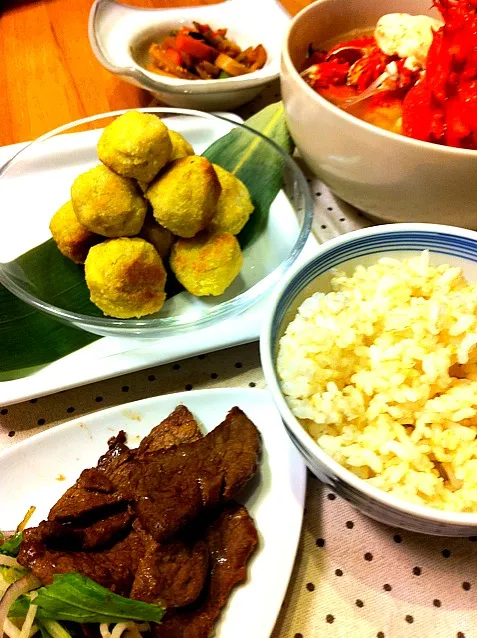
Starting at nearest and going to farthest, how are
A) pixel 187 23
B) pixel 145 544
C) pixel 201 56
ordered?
1. pixel 145 544
2. pixel 201 56
3. pixel 187 23

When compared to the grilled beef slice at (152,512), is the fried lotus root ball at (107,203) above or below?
above

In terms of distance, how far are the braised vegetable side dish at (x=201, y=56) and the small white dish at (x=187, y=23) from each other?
1.7 inches

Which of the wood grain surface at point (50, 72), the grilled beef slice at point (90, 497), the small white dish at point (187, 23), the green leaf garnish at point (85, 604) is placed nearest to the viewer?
the green leaf garnish at point (85, 604)

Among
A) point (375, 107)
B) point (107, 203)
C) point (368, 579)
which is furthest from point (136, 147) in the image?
point (368, 579)

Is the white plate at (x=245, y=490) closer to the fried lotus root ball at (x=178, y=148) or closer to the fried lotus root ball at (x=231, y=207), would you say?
the fried lotus root ball at (x=231, y=207)

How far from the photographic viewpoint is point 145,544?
825mm

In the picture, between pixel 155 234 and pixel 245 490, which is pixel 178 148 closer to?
pixel 155 234

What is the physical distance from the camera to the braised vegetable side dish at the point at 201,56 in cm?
158

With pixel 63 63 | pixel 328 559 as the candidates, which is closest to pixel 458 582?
pixel 328 559

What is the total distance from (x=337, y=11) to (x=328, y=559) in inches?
44.7

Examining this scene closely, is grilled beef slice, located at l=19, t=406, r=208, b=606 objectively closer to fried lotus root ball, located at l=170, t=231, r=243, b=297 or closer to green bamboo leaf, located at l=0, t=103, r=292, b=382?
green bamboo leaf, located at l=0, t=103, r=292, b=382

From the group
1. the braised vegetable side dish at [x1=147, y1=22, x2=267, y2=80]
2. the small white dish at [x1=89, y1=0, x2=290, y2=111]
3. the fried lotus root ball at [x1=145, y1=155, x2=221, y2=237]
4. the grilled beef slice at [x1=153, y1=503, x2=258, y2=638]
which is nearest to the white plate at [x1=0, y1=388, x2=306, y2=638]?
the grilled beef slice at [x1=153, y1=503, x2=258, y2=638]

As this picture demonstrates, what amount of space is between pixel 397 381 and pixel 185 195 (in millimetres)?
535

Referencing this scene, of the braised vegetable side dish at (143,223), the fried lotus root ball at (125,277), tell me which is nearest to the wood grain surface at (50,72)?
the braised vegetable side dish at (143,223)
